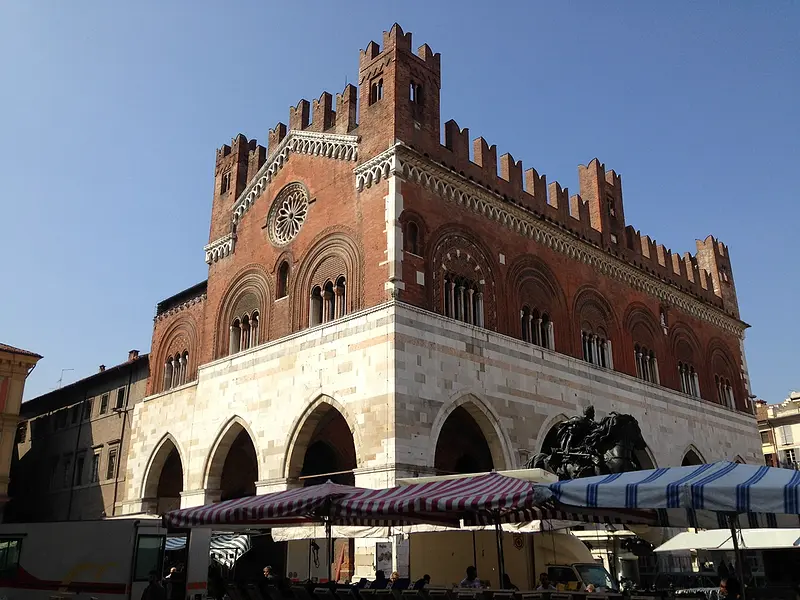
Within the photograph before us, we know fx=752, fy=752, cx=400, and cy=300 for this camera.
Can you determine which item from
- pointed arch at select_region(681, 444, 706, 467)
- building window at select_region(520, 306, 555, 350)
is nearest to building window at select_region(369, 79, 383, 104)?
building window at select_region(520, 306, 555, 350)

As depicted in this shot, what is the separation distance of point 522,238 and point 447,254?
334cm

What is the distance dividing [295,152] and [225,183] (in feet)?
12.0

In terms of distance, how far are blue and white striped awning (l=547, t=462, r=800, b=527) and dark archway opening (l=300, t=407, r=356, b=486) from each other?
12372mm

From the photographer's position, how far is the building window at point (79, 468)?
1108 inches

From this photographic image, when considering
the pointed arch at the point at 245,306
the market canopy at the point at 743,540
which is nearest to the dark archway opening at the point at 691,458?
the market canopy at the point at 743,540

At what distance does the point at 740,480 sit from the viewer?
6801mm

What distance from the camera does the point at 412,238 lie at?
17.2 m

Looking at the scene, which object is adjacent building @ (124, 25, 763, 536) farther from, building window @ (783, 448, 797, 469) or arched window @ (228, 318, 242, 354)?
building window @ (783, 448, 797, 469)

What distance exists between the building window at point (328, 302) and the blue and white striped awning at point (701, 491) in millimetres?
10581

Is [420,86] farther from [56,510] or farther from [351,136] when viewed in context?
[56,510]

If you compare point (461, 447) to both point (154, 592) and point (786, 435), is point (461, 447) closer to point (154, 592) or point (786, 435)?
point (154, 592)

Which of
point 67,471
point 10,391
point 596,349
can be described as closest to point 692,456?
point 596,349

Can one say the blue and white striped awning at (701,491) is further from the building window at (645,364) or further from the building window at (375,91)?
the building window at (645,364)

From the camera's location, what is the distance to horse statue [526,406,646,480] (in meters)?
12.8
